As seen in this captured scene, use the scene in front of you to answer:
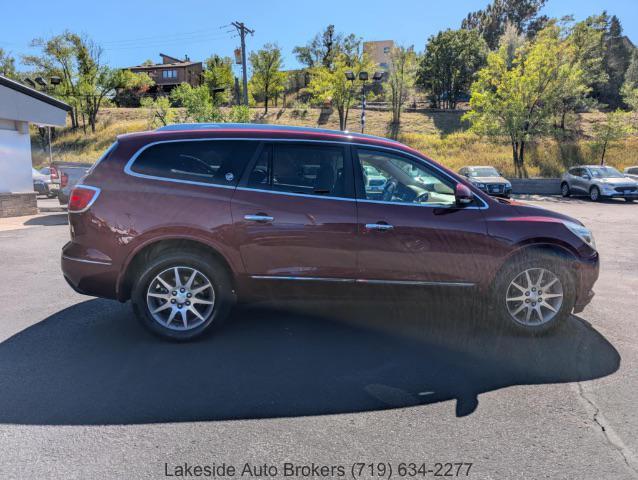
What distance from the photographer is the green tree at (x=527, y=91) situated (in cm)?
2816

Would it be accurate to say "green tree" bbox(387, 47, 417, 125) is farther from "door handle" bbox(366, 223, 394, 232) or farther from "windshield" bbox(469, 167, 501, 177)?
"door handle" bbox(366, 223, 394, 232)

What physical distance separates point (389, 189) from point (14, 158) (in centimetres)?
1356

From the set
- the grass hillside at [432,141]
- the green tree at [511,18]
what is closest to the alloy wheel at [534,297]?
the grass hillside at [432,141]

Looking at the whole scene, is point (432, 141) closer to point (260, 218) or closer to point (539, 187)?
point (539, 187)

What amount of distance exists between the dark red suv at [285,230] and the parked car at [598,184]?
18.9 metres

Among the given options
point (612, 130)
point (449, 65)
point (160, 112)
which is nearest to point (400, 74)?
point (449, 65)

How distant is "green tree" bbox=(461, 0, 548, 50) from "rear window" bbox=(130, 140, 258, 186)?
8807 centimetres

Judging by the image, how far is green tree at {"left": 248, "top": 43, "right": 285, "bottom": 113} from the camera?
55.2 metres

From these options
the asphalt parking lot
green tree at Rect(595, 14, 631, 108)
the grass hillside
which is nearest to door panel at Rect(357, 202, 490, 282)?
the asphalt parking lot

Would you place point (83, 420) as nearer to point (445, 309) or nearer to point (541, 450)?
point (541, 450)

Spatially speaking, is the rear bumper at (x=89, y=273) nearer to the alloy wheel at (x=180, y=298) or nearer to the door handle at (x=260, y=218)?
the alloy wheel at (x=180, y=298)

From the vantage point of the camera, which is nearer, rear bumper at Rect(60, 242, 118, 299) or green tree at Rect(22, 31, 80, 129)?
rear bumper at Rect(60, 242, 118, 299)

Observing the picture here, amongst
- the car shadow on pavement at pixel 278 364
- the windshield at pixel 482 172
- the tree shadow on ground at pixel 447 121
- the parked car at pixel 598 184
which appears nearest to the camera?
the car shadow on pavement at pixel 278 364

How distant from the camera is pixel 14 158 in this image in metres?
13.9
